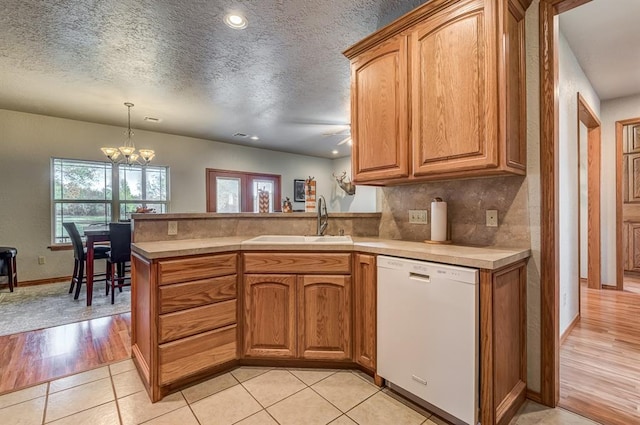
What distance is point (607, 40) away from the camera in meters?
2.63

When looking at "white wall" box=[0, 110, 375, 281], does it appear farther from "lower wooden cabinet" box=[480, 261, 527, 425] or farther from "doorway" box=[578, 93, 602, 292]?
"doorway" box=[578, 93, 602, 292]

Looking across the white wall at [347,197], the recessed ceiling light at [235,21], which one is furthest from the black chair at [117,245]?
the white wall at [347,197]

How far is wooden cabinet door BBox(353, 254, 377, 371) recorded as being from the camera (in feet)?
6.30

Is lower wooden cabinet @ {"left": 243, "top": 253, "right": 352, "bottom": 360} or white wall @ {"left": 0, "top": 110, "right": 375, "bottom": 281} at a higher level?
white wall @ {"left": 0, "top": 110, "right": 375, "bottom": 281}

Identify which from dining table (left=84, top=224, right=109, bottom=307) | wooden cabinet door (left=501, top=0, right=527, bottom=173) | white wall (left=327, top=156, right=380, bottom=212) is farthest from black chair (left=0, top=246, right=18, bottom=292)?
white wall (left=327, top=156, right=380, bottom=212)

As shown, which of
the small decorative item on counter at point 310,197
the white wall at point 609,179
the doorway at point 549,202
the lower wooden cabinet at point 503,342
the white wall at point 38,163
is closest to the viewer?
the lower wooden cabinet at point 503,342

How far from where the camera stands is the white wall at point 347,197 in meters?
8.05

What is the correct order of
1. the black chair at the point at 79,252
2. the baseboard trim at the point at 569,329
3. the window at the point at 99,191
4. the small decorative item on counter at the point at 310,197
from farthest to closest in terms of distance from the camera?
the window at the point at 99,191, the black chair at the point at 79,252, the small decorative item on counter at the point at 310,197, the baseboard trim at the point at 569,329

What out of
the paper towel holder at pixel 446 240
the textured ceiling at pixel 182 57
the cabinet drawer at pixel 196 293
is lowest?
the cabinet drawer at pixel 196 293

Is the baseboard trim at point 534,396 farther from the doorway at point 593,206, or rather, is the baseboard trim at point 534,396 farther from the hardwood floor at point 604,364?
the doorway at point 593,206

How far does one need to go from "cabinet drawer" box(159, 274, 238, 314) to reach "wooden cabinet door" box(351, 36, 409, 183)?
47.9 inches

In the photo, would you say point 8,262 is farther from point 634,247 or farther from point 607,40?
point 634,247

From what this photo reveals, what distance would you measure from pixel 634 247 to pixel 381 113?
16.7 ft

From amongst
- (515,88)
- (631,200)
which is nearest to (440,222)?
(515,88)
